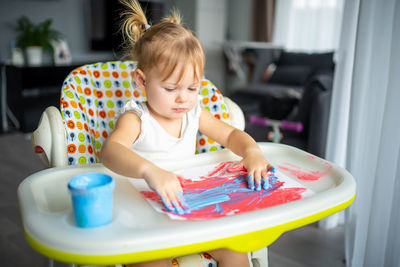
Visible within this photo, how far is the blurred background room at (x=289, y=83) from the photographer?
1.28 meters

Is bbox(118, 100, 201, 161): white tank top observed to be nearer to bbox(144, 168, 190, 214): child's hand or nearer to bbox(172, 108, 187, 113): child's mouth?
bbox(172, 108, 187, 113): child's mouth

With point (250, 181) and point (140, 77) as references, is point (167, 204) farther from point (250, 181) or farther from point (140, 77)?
point (140, 77)

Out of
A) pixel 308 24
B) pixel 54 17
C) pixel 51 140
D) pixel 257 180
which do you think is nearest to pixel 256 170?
pixel 257 180

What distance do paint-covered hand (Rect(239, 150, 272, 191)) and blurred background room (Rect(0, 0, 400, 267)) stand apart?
58cm

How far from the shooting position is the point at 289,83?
14.7ft

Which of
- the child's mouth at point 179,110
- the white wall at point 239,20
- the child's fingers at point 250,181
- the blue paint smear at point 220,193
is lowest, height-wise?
the blue paint smear at point 220,193

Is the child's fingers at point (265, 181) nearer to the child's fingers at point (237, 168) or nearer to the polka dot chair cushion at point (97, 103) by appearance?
the child's fingers at point (237, 168)

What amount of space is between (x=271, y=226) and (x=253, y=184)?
0.60ft

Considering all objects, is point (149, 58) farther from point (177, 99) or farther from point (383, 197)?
point (383, 197)

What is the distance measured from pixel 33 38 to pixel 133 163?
12.5ft

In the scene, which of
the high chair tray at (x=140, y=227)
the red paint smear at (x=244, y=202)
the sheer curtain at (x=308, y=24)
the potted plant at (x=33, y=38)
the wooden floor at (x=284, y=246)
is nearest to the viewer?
the high chair tray at (x=140, y=227)

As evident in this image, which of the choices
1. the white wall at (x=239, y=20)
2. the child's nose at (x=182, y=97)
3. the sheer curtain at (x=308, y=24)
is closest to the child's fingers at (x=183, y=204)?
the child's nose at (x=182, y=97)

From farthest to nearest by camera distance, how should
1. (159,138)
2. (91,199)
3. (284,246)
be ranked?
1. (284,246)
2. (159,138)
3. (91,199)

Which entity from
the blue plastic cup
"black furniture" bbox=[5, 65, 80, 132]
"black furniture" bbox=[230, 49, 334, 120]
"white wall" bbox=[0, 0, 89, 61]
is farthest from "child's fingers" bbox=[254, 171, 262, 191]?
"white wall" bbox=[0, 0, 89, 61]
